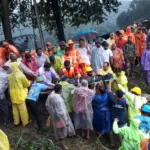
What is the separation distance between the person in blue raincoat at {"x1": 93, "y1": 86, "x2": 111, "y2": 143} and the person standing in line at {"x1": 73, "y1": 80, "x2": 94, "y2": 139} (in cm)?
13

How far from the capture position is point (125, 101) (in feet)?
24.3

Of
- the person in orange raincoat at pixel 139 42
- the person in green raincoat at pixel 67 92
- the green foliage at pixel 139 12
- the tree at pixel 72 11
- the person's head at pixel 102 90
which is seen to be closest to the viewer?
the person's head at pixel 102 90

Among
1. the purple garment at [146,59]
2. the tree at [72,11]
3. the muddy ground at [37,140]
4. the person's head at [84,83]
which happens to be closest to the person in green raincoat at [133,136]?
the muddy ground at [37,140]

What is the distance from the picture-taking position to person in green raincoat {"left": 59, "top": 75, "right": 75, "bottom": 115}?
7.73 m

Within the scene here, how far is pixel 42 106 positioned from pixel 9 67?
1438 millimetres

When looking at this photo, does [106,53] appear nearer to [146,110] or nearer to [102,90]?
[102,90]

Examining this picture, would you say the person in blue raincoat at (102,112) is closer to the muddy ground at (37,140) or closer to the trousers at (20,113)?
the muddy ground at (37,140)

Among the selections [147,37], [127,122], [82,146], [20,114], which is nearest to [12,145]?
[20,114]

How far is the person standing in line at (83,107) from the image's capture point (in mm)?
7504

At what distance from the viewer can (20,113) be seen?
7988mm

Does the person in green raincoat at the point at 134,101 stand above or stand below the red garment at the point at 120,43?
below

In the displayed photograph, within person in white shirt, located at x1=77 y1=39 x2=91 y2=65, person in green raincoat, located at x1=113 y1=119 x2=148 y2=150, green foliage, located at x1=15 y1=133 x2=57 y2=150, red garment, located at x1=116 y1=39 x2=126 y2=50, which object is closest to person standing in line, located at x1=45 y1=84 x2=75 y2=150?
green foliage, located at x1=15 y1=133 x2=57 y2=150

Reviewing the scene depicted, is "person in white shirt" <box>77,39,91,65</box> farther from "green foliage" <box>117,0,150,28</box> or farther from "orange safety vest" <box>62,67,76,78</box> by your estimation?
"green foliage" <box>117,0,150,28</box>

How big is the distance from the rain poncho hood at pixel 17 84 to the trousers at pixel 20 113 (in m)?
0.16
